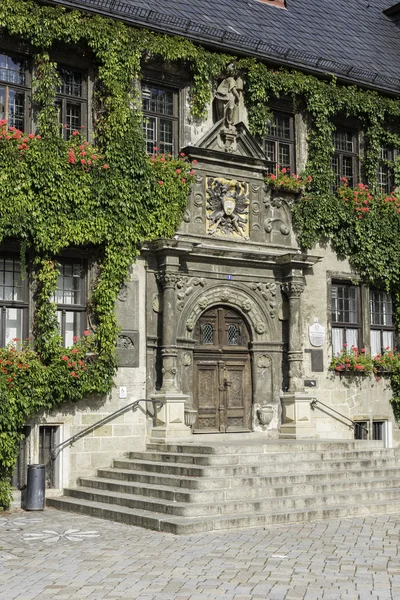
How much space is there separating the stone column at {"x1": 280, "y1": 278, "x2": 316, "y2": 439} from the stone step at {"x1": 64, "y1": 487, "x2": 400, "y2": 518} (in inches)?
136

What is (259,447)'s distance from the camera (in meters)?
13.9

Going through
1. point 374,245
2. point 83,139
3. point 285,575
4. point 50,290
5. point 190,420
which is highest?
point 83,139

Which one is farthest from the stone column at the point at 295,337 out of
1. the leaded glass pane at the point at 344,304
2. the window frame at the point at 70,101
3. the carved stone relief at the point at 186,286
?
the window frame at the point at 70,101

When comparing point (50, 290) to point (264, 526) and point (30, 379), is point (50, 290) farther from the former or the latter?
point (264, 526)

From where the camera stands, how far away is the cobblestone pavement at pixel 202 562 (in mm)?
7559

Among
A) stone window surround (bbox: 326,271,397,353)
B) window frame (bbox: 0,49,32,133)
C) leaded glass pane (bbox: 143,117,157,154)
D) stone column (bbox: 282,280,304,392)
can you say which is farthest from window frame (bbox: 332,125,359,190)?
window frame (bbox: 0,49,32,133)

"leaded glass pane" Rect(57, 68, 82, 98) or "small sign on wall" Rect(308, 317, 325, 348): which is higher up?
"leaded glass pane" Rect(57, 68, 82, 98)

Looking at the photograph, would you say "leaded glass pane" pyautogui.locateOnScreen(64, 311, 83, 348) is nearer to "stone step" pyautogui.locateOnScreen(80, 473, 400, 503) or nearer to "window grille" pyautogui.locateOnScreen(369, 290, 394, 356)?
"stone step" pyautogui.locateOnScreen(80, 473, 400, 503)

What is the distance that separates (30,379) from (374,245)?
8299mm

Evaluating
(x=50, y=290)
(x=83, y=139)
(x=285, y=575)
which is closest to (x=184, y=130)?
(x=83, y=139)

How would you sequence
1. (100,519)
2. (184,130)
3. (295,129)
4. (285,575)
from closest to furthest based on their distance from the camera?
(285,575) → (100,519) → (184,130) → (295,129)

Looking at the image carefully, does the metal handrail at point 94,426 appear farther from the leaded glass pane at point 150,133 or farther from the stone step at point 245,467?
the leaded glass pane at point 150,133

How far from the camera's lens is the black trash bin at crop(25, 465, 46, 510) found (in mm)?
13102

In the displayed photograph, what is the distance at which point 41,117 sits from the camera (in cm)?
1463
